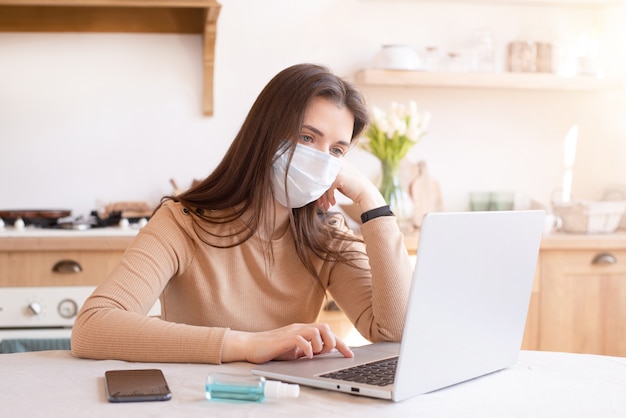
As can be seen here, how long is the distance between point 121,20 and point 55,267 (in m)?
0.95

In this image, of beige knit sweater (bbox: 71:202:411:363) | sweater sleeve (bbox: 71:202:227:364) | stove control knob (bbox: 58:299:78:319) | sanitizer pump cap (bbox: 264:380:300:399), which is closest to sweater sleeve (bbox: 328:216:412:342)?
beige knit sweater (bbox: 71:202:411:363)

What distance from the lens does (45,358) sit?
1246 millimetres

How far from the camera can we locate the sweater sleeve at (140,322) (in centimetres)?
124

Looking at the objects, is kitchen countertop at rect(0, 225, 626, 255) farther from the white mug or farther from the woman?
the woman

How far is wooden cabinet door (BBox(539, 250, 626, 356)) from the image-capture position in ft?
9.36

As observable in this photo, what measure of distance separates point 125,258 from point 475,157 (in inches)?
84.6

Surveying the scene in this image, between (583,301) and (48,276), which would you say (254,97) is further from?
(583,301)

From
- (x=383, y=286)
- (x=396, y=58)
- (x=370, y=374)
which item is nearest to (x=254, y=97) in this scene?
(x=396, y=58)

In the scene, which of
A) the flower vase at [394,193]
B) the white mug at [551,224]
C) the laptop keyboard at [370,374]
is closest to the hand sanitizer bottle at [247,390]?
the laptop keyboard at [370,374]

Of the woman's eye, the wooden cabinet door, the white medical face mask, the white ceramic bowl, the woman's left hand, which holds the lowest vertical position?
the wooden cabinet door

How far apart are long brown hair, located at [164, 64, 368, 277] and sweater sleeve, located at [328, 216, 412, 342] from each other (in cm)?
11

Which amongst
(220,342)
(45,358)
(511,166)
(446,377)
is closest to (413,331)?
(446,377)

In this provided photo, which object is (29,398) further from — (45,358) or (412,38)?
(412,38)

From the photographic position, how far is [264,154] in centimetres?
154
